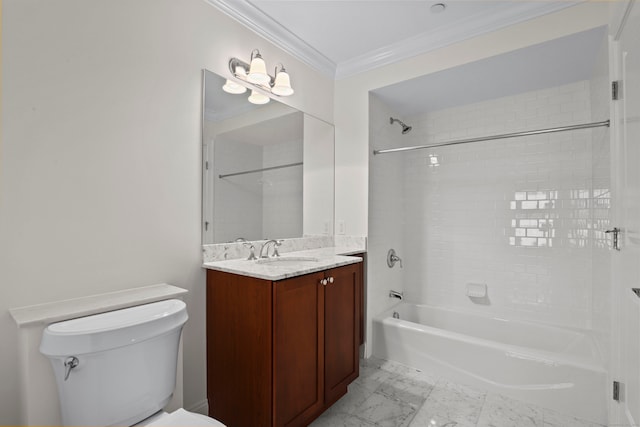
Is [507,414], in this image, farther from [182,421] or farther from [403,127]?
[403,127]

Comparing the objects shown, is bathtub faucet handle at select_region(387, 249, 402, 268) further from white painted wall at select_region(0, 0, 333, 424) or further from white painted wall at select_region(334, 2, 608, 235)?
white painted wall at select_region(0, 0, 333, 424)

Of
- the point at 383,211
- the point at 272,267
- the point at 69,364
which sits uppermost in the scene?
the point at 383,211

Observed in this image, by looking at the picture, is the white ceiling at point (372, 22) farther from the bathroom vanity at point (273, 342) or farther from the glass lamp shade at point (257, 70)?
the bathroom vanity at point (273, 342)

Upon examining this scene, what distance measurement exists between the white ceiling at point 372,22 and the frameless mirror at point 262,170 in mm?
507

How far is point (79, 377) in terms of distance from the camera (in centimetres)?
108

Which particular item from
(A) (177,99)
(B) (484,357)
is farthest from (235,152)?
(B) (484,357)

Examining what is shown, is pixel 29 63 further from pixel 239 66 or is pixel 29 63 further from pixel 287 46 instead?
pixel 287 46

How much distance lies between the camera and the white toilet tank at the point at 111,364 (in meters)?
1.07

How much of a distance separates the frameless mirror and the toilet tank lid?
643 millimetres

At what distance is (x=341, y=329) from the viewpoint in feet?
6.60

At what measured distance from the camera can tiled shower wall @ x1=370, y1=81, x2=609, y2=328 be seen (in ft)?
8.29

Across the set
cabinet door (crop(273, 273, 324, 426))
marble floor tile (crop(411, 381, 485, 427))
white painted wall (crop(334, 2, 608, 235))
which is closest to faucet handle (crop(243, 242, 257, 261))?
cabinet door (crop(273, 273, 324, 426))

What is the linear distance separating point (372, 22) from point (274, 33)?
2.32 ft

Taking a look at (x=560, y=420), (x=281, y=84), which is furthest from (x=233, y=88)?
(x=560, y=420)
